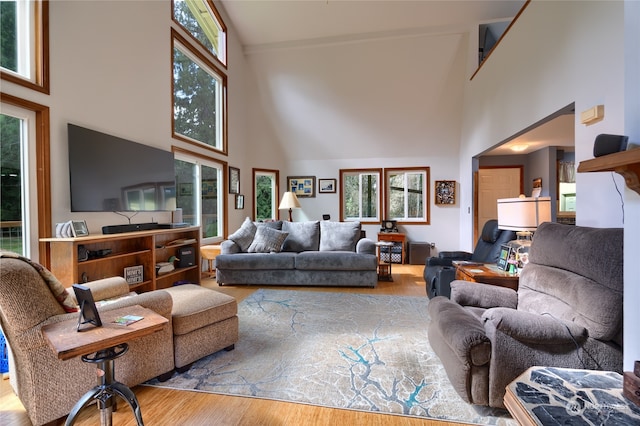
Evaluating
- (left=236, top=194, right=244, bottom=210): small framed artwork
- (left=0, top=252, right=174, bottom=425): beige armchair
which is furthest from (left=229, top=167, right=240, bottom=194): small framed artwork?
(left=0, top=252, right=174, bottom=425): beige armchair

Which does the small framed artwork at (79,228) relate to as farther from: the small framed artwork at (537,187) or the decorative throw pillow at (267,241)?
the small framed artwork at (537,187)

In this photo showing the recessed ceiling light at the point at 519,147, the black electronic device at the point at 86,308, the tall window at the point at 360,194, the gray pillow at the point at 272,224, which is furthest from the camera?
the tall window at the point at 360,194

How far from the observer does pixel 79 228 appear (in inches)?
101

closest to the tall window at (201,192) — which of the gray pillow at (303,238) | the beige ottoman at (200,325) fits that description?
the gray pillow at (303,238)

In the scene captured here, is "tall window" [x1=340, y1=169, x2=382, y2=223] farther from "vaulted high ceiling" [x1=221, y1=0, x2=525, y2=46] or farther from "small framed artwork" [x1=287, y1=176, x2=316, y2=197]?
"vaulted high ceiling" [x1=221, y1=0, x2=525, y2=46]

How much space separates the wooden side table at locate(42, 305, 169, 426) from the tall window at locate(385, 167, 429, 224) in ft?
18.1

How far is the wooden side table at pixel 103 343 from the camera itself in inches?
43.7

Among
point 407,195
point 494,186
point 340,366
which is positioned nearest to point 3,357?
point 340,366

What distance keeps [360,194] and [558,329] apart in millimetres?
5141

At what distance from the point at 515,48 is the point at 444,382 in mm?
3658

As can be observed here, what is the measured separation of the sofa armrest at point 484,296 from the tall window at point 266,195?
193 inches

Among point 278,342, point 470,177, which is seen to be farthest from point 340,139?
point 278,342

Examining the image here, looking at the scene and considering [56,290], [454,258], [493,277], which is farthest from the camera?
[454,258]

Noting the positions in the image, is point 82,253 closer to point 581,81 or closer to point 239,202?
point 239,202
